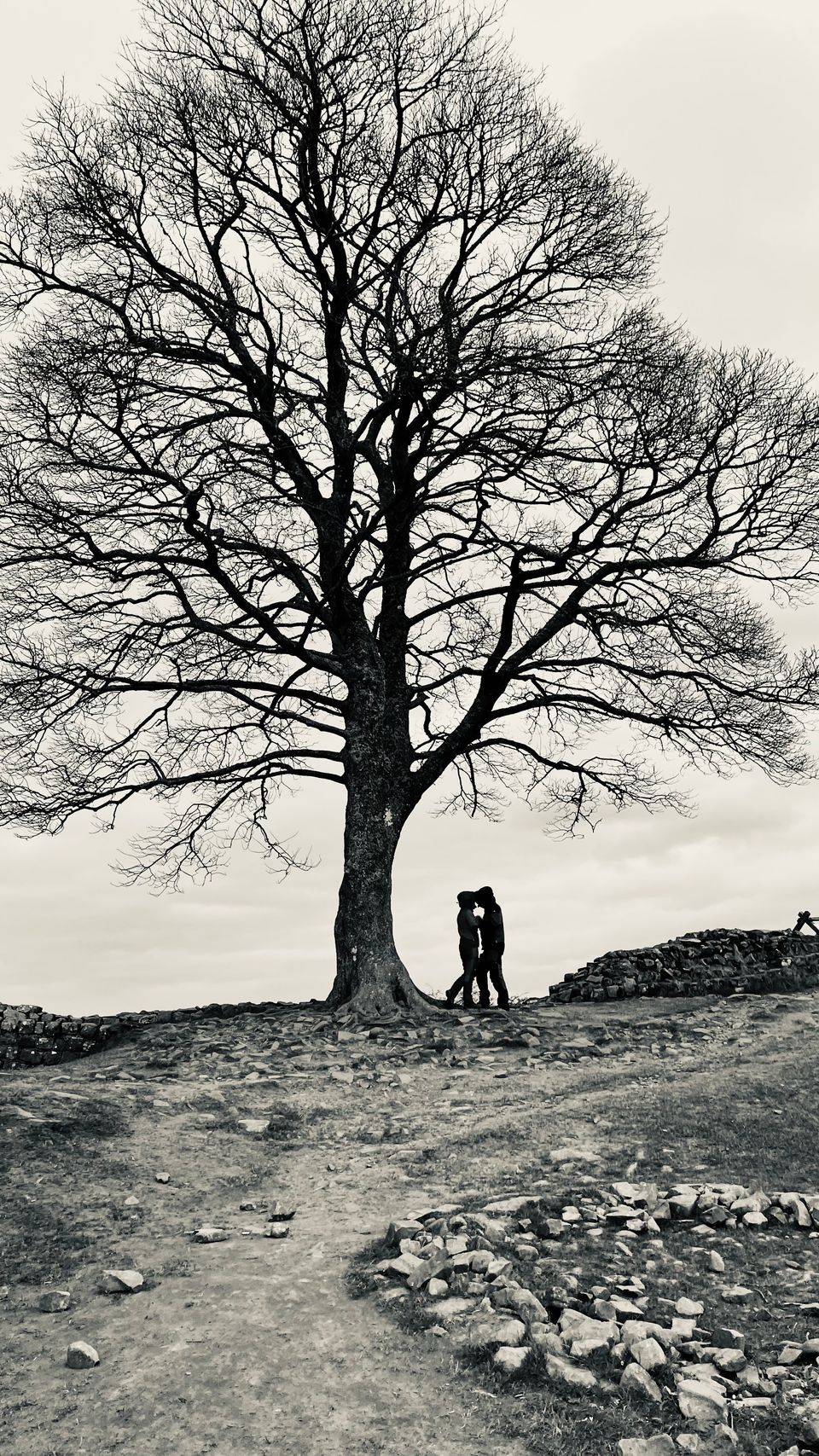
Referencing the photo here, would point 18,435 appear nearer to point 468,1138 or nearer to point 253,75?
point 253,75

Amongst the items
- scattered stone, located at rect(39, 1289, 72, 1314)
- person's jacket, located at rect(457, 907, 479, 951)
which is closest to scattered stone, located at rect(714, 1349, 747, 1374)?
scattered stone, located at rect(39, 1289, 72, 1314)

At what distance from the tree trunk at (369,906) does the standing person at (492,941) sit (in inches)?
70.3

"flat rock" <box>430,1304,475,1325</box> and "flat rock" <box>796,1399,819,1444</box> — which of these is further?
"flat rock" <box>430,1304,475,1325</box>

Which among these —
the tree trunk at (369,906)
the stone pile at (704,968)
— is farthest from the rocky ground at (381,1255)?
the stone pile at (704,968)

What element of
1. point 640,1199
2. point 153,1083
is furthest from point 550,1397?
point 153,1083

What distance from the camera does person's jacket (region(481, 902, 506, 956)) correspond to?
17234 millimetres

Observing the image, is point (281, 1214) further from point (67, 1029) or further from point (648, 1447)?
point (67, 1029)

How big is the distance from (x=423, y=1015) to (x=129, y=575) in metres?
7.29

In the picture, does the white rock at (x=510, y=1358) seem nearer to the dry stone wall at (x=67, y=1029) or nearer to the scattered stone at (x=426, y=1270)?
the scattered stone at (x=426, y=1270)

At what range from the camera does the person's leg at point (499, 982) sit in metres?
17.2

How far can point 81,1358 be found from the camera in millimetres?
5340

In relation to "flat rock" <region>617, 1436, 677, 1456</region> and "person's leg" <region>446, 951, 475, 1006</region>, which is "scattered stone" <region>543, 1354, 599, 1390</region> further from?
"person's leg" <region>446, 951, 475, 1006</region>

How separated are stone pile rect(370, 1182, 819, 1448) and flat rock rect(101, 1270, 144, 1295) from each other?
4.45ft

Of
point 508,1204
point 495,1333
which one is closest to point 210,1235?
point 508,1204
